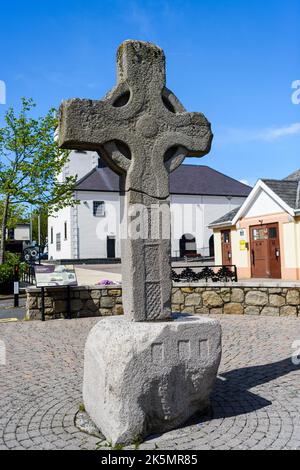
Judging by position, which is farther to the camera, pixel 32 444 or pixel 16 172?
pixel 16 172

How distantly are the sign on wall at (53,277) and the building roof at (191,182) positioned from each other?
27967 millimetres

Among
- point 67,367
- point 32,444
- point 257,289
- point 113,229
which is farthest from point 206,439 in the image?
point 113,229

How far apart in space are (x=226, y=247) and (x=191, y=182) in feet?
73.7

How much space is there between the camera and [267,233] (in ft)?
57.3

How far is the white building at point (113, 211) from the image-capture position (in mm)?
37188

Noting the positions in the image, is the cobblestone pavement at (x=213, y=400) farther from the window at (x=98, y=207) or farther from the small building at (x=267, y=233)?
the window at (x=98, y=207)

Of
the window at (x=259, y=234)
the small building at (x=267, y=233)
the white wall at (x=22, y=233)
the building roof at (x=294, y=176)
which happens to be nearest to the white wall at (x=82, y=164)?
the building roof at (x=294, y=176)

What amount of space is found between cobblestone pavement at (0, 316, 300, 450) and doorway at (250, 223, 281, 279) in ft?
32.5

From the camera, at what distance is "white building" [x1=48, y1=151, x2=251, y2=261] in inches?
1464

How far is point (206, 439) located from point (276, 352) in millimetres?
3199

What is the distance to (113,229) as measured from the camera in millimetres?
38375

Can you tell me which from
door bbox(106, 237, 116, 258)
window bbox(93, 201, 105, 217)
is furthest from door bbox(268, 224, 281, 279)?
window bbox(93, 201, 105, 217)

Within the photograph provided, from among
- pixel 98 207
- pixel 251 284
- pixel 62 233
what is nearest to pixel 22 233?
pixel 62 233

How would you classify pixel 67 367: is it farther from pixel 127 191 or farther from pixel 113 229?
pixel 113 229
